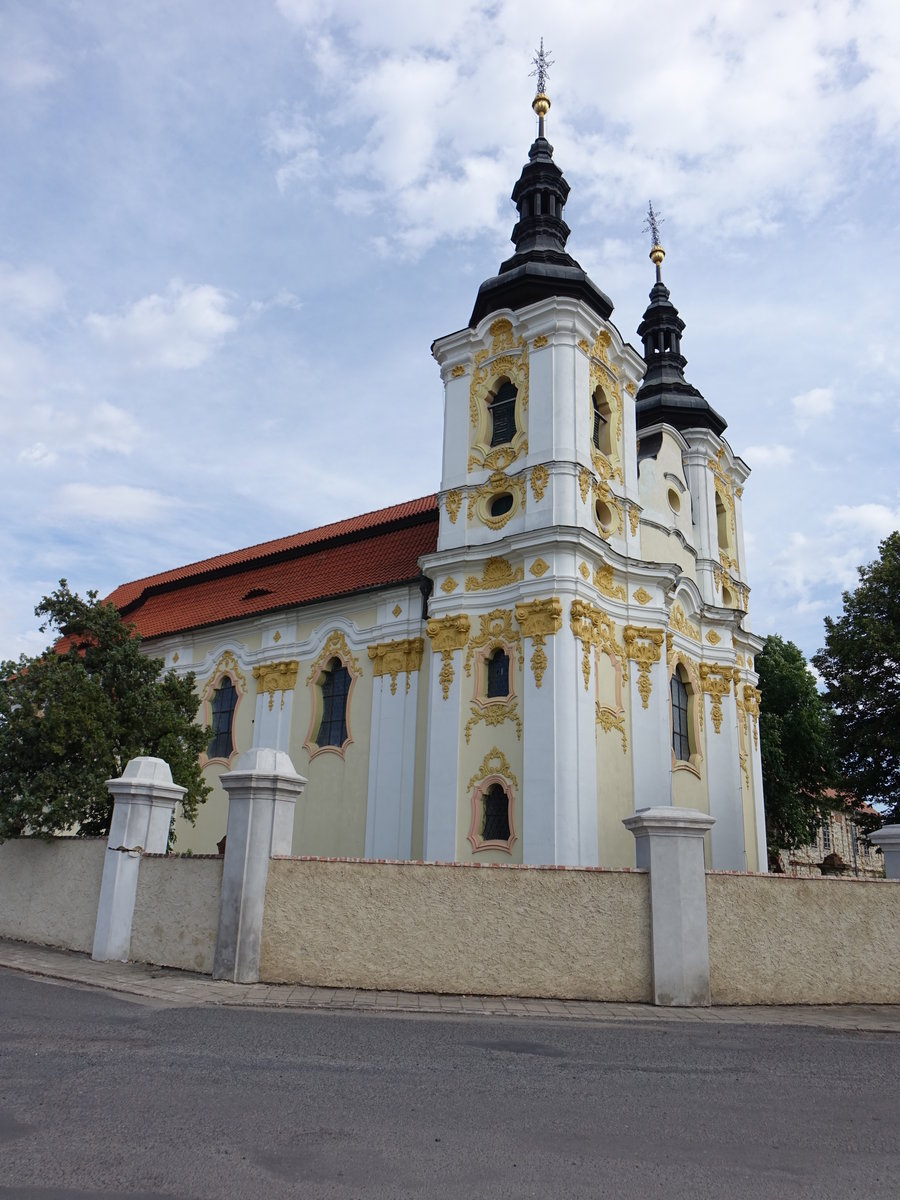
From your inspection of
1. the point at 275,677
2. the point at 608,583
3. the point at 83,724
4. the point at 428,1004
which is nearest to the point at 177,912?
the point at 428,1004

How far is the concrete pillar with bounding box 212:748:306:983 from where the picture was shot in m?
10.9

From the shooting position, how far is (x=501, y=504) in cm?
2077

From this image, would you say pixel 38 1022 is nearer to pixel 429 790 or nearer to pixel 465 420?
pixel 429 790

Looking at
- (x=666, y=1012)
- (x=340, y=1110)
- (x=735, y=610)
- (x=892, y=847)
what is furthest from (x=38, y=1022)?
(x=735, y=610)

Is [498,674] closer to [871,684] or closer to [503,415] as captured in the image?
[503,415]

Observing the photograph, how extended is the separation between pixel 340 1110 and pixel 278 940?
A: 19.0 ft

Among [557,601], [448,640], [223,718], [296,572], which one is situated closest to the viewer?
[557,601]

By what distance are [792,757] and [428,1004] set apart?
25.3 m

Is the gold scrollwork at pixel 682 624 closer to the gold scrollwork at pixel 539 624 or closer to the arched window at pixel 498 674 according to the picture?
the gold scrollwork at pixel 539 624

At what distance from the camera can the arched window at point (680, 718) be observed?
73.1ft

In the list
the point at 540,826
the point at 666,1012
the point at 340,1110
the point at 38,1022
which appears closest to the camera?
the point at 340,1110

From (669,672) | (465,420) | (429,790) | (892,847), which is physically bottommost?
(892,847)

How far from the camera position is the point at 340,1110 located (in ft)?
17.9

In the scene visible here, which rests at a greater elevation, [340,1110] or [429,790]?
[429,790]
